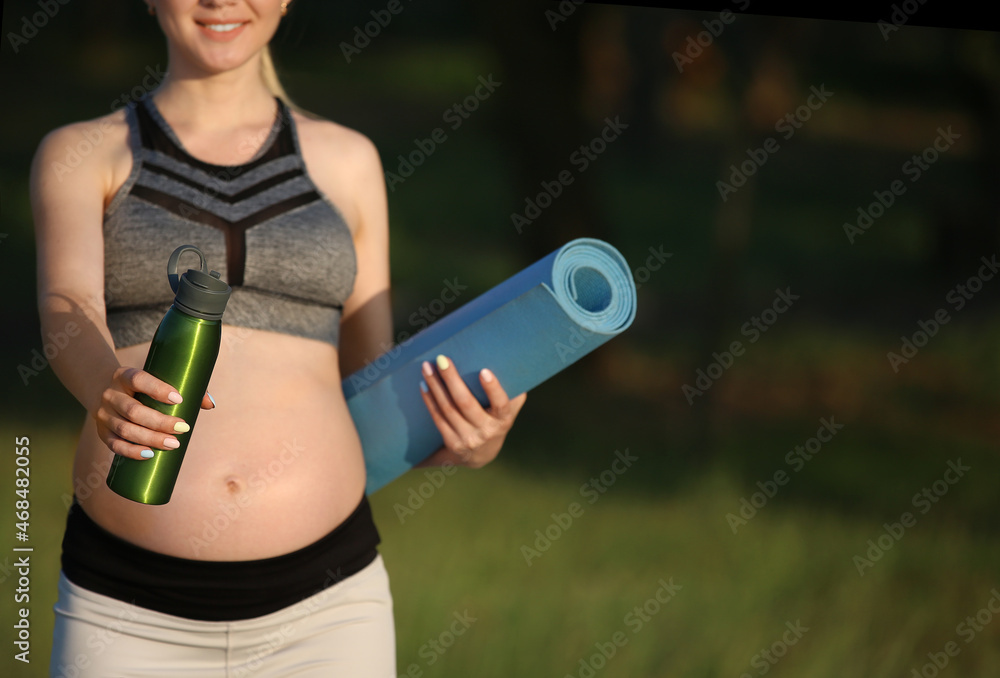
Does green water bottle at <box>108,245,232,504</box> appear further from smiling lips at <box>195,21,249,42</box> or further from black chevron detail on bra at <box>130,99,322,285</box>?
smiling lips at <box>195,21,249,42</box>

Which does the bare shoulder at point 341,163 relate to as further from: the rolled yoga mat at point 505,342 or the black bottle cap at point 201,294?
the black bottle cap at point 201,294

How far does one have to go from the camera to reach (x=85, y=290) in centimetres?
141

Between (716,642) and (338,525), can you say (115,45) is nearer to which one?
(716,642)

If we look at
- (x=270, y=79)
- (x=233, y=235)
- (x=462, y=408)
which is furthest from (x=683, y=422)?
(x=233, y=235)

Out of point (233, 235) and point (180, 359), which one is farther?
point (233, 235)

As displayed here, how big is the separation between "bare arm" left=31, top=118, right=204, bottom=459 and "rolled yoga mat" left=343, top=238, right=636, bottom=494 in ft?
→ 1.55

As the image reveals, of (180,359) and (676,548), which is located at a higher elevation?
(180,359)

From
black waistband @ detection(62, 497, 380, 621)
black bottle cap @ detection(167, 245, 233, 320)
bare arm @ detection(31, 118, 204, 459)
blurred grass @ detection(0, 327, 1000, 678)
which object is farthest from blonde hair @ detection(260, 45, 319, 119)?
blurred grass @ detection(0, 327, 1000, 678)

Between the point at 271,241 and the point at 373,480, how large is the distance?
48 centimetres

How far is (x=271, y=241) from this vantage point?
5.03 ft

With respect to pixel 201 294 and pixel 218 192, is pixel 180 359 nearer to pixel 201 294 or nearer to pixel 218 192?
pixel 201 294

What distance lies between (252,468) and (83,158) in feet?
1.69

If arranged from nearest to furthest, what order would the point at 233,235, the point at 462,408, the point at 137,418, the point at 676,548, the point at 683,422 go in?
the point at 137,418 → the point at 233,235 → the point at 462,408 → the point at 676,548 → the point at 683,422

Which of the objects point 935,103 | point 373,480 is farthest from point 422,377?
point 935,103
